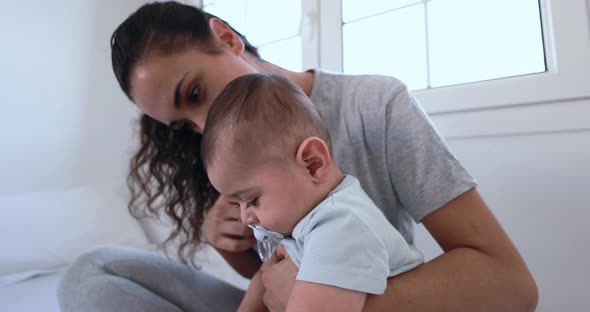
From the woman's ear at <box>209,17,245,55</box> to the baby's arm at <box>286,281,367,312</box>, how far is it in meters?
0.58

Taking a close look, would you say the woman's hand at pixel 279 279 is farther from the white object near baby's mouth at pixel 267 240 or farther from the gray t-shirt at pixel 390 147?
the gray t-shirt at pixel 390 147

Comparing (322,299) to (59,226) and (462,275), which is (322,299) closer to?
(462,275)

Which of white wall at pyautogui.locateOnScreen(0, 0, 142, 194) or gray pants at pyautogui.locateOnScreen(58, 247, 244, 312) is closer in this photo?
gray pants at pyautogui.locateOnScreen(58, 247, 244, 312)

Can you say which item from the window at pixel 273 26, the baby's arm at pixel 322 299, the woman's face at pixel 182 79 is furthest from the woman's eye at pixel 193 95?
the window at pixel 273 26

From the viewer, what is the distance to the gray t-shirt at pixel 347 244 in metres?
0.44

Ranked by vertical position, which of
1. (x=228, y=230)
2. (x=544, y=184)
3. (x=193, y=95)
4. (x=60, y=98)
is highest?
(x=60, y=98)

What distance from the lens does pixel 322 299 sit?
44cm

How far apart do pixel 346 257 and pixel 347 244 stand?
0.05 feet

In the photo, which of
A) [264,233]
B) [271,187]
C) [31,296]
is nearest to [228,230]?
[264,233]

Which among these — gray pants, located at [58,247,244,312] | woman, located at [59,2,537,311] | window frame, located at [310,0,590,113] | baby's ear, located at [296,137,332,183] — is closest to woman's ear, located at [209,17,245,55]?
woman, located at [59,2,537,311]

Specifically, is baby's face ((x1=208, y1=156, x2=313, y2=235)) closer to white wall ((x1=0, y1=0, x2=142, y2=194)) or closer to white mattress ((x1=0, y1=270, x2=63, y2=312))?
white mattress ((x1=0, y1=270, x2=63, y2=312))

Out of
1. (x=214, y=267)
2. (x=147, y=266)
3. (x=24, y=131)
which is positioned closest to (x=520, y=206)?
(x=147, y=266)

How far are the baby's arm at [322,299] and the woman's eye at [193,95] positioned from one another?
0.48m

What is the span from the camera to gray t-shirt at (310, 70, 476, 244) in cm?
66
